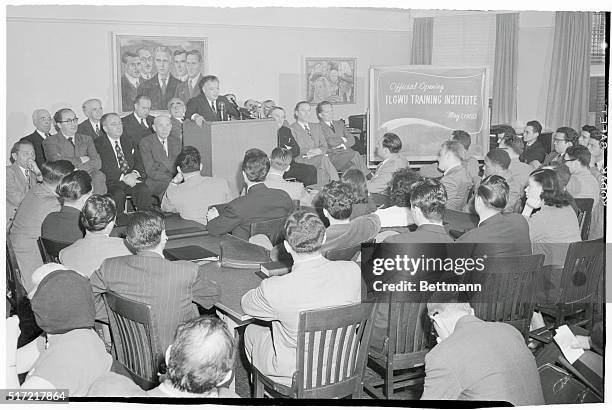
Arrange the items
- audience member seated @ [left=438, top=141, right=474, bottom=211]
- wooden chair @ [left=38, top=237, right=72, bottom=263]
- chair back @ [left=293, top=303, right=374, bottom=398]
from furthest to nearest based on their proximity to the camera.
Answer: audience member seated @ [left=438, top=141, right=474, bottom=211] < wooden chair @ [left=38, top=237, right=72, bottom=263] < chair back @ [left=293, top=303, right=374, bottom=398]

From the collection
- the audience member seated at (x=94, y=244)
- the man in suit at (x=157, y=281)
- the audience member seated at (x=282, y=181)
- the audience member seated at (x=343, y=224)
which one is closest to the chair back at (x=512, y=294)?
the audience member seated at (x=343, y=224)

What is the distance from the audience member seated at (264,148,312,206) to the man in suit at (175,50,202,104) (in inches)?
26.6

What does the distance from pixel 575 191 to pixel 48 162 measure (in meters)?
3.35

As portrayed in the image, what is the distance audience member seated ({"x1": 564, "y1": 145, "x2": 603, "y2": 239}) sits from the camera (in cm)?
477

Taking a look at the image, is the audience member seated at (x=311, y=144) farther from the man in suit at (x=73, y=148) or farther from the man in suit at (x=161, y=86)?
the man in suit at (x=73, y=148)

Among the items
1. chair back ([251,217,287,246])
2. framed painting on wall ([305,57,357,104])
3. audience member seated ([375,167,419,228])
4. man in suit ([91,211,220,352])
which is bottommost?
man in suit ([91,211,220,352])

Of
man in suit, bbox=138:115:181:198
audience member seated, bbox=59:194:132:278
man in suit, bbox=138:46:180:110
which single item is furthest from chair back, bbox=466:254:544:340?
man in suit, bbox=138:46:180:110

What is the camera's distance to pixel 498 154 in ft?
17.8

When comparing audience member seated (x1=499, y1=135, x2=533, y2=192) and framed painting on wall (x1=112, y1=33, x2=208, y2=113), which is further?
audience member seated (x1=499, y1=135, x2=533, y2=192)

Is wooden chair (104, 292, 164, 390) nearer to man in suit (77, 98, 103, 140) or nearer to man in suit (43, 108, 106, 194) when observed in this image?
man in suit (43, 108, 106, 194)

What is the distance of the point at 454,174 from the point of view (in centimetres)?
536

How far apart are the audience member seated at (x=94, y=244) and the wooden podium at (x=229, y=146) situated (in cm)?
101

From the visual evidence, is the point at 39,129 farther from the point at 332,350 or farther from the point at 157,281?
the point at 332,350

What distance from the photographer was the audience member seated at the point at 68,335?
148 inches
